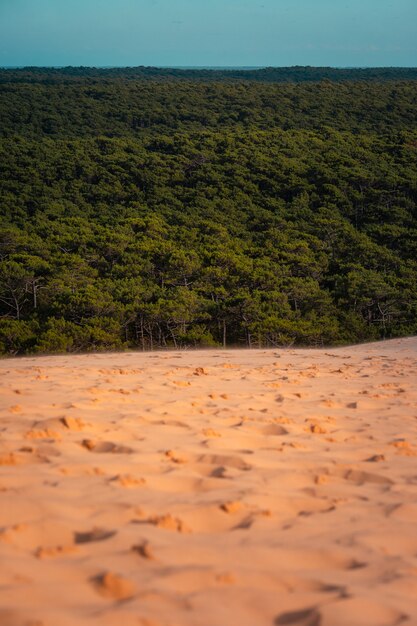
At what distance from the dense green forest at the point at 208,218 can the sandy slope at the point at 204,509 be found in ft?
52.0

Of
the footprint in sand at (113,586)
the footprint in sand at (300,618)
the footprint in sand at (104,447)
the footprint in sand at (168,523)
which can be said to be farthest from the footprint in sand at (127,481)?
the footprint in sand at (300,618)

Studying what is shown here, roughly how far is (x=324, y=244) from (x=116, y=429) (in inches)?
1262

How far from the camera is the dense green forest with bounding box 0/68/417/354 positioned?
24312 millimetres

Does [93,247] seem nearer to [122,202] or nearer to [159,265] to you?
[159,265]

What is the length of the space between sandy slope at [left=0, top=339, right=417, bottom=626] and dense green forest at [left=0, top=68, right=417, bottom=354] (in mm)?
15851

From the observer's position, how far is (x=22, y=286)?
86.8ft

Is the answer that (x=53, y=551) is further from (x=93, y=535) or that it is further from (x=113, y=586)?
(x=113, y=586)

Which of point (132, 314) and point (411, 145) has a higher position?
point (411, 145)

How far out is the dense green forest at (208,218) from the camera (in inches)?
957

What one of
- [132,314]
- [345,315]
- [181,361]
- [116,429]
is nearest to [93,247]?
[132,314]

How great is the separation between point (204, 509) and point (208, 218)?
3753 cm

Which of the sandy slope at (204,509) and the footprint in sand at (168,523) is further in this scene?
the footprint in sand at (168,523)

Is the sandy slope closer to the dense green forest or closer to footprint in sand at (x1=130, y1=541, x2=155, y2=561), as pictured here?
footprint in sand at (x1=130, y1=541, x2=155, y2=561)

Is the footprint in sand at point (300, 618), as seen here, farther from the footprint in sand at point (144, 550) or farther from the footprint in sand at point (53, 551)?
the footprint in sand at point (53, 551)
